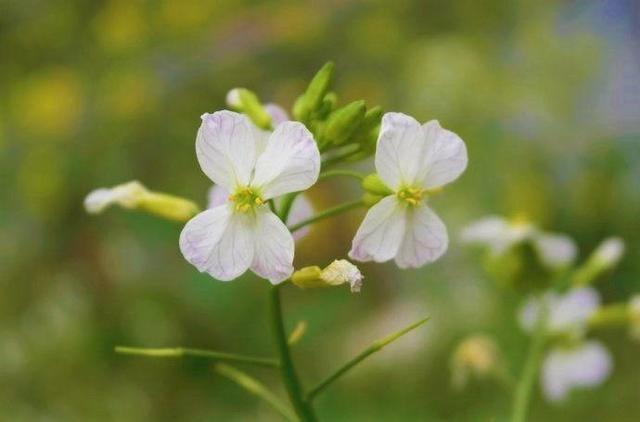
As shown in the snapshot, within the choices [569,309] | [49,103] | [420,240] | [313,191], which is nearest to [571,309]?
[569,309]

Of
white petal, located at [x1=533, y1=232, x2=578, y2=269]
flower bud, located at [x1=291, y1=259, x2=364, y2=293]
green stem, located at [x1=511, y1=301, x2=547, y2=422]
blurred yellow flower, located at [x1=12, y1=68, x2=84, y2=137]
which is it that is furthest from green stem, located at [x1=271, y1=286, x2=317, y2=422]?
blurred yellow flower, located at [x1=12, y1=68, x2=84, y2=137]

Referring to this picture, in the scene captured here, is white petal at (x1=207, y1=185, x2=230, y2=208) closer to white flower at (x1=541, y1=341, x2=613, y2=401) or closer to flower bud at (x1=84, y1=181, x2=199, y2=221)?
flower bud at (x1=84, y1=181, x2=199, y2=221)

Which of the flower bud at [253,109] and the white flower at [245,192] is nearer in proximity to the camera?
the white flower at [245,192]

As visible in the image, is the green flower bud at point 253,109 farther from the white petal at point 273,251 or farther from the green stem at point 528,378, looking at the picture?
the green stem at point 528,378

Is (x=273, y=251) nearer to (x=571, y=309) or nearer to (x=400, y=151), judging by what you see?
(x=400, y=151)

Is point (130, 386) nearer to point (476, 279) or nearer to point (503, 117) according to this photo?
point (476, 279)

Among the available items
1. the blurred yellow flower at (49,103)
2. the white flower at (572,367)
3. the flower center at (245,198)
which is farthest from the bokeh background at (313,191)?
the flower center at (245,198)
